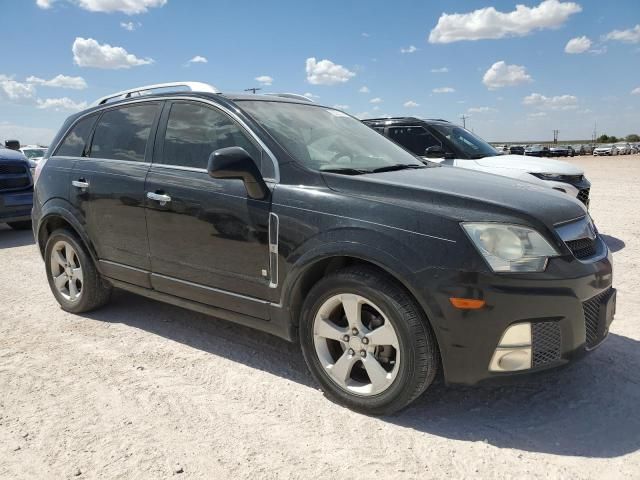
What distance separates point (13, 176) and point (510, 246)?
891cm

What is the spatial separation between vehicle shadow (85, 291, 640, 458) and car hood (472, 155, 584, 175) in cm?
382

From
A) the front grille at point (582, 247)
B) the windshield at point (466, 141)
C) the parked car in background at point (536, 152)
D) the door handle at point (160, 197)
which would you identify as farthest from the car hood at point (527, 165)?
the parked car in background at point (536, 152)

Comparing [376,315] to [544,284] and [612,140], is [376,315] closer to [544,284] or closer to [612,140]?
[544,284]

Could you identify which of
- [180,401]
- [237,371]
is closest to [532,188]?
[237,371]

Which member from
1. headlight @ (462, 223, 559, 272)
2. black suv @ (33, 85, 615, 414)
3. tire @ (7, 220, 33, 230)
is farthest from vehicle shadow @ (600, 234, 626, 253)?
tire @ (7, 220, 33, 230)

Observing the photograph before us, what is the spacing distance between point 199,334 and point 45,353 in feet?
3.59

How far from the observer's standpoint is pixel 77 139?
182 inches

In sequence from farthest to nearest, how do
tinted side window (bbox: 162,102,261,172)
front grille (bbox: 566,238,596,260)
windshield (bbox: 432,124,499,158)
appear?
windshield (bbox: 432,124,499,158)
tinted side window (bbox: 162,102,261,172)
front grille (bbox: 566,238,596,260)

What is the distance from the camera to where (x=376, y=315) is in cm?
288

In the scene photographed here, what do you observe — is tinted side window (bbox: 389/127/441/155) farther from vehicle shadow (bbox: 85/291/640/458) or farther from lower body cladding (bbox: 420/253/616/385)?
lower body cladding (bbox: 420/253/616/385)

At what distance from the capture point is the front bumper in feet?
28.7

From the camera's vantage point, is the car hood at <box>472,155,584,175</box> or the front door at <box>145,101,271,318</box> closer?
the front door at <box>145,101,271,318</box>

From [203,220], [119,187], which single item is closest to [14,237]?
[119,187]

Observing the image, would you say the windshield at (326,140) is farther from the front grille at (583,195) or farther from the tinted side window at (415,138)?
the front grille at (583,195)
